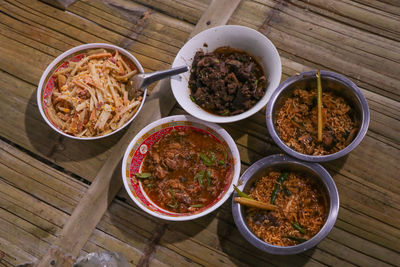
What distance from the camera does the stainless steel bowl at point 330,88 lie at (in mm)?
2556

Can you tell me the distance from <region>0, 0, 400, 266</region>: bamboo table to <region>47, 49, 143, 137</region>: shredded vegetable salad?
222 millimetres

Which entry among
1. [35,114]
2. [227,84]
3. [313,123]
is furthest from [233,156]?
[35,114]

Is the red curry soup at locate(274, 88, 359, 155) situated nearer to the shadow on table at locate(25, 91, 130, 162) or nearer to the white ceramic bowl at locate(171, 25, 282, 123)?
the white ceramic bowl at locate(171, 25, 282, 123)

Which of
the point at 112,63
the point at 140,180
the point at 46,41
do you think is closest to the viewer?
the point at 140,180

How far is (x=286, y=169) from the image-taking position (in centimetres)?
275

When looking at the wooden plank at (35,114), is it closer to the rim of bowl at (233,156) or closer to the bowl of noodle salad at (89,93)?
the bowl of noodle salad at (89,93)

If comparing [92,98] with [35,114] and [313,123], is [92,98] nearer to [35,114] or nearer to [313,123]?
[35,114]

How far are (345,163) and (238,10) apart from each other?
1.71 m

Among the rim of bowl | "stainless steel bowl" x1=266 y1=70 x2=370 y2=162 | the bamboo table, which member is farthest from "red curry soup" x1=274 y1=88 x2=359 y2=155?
the rim of bowl

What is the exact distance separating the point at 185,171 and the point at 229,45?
113 cm

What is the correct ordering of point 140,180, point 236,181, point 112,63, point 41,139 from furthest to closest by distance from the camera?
1. point 41,139
2. point 112,63
3. point 140,180
4. point 236,181

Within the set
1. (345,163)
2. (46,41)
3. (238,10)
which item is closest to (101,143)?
(46,41)

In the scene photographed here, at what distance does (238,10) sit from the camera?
3.34 meters

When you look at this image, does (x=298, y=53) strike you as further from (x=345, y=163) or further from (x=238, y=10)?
(x=345, y=163)
